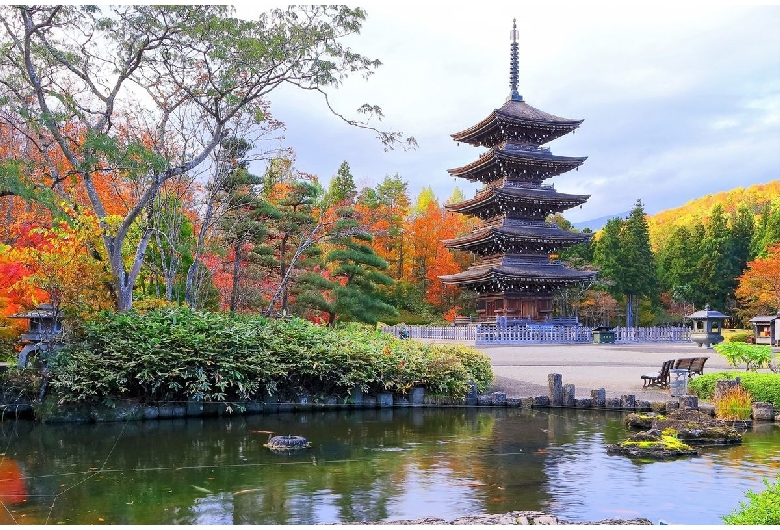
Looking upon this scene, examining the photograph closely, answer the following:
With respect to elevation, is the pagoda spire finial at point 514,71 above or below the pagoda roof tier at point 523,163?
above

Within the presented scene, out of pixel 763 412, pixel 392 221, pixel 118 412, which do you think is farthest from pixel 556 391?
pixel 392 221

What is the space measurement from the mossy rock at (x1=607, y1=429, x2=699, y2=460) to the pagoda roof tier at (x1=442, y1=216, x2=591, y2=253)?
23999 millimetres

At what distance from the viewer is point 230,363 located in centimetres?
1388

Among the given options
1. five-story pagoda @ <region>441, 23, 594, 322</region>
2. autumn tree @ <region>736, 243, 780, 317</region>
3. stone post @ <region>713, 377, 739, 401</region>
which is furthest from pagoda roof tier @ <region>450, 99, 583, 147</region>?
stone post @ <region>713, 377, 739, 401</region>

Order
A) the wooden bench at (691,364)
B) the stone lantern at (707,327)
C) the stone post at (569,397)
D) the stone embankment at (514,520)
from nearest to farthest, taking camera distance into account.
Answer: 1. the stone embankment at (514,520)
2. the stone post at (569,397)
3. the wooden bench at (691,364)
4. the stone lantern at (707,327)

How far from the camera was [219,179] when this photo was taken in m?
19.4

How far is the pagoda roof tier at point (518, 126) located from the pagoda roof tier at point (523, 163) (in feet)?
2.12

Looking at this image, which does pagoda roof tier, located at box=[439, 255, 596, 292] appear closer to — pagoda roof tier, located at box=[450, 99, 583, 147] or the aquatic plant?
pagoda roof tier, located at box=[450, 99, 583, 147]

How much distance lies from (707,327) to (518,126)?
13.3 meters

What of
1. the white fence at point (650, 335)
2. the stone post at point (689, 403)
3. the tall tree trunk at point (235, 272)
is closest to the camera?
the stone post at point (689, 403)

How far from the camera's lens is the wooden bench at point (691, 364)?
15.5 metres

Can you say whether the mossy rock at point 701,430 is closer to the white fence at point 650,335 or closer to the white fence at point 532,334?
the white fence at point 532,334

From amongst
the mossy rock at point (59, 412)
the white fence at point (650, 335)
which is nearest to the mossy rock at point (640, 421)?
the mossy rock at point (59, 412)

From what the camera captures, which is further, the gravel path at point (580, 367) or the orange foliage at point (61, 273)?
the gravel path at point (580, 367)
